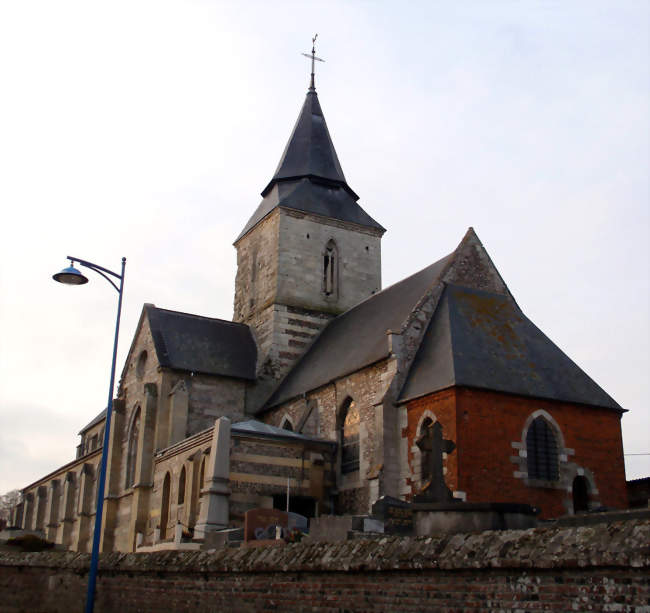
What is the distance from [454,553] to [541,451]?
51.5 feet

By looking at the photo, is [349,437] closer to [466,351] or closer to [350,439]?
[350,439]

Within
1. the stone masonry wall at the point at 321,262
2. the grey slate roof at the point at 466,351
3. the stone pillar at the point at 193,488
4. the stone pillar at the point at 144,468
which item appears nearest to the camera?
the grey slate roof at the point at 466,351

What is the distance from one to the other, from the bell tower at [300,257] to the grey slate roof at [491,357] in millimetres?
9692

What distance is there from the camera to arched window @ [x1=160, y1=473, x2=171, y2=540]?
90.2ft

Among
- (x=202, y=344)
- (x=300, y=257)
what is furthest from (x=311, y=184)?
(x=202, y=344)

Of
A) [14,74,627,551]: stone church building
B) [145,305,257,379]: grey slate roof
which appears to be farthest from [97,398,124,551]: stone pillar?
[145,305,257,379]: grey slate roof

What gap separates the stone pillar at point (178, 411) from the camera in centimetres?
3000

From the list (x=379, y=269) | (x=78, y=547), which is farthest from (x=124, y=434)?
(x=379, y=269)

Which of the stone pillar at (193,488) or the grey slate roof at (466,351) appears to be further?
the stone pillar at (193,488)

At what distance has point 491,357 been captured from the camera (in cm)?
2317

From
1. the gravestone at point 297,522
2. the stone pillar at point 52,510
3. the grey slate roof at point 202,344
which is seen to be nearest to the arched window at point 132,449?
the grey slate roof at point 202,344

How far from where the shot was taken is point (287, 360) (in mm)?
32844

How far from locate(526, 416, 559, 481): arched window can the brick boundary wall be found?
41.5 ft

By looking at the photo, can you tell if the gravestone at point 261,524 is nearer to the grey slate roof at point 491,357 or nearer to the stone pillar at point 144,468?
the grey slate roof at point 491,357
